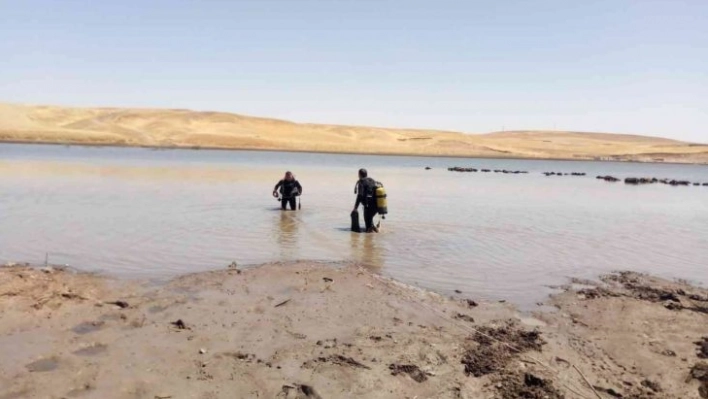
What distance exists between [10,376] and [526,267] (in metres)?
8.30

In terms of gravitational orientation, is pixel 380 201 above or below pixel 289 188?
above

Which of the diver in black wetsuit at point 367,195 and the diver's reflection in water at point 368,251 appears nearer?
the diver's reflection in water at point 368,251

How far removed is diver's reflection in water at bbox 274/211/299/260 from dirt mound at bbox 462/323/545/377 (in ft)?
15.8

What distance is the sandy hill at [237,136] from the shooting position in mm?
84188

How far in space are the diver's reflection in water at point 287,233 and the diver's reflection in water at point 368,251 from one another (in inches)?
46.0

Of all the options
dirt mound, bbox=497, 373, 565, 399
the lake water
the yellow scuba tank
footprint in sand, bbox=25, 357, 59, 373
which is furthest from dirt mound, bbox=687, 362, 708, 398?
the yellow scuba tank

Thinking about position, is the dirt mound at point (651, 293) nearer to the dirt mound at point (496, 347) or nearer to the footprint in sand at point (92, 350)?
the dirt mound at point (496, 347)

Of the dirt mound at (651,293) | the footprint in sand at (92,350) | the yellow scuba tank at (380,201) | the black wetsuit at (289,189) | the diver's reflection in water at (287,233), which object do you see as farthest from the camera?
the black wetsuit at (289,189)

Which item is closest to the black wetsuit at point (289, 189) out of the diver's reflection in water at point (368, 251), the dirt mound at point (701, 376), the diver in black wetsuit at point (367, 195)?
the diver in black wetsuit at point (367, 195)

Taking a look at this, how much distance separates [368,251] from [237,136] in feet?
281

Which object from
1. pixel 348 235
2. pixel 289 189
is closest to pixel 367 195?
pixel 348 235

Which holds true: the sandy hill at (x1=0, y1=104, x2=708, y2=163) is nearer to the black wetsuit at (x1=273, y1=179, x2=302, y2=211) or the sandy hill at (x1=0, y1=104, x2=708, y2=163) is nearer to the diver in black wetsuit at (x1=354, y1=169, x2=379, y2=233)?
the black wetsuit at (x1=273, y1=179, x2=302, y2=211)

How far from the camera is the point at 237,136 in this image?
94625 millimetres

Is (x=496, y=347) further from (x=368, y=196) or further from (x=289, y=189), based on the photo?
(x=289, y=189)
